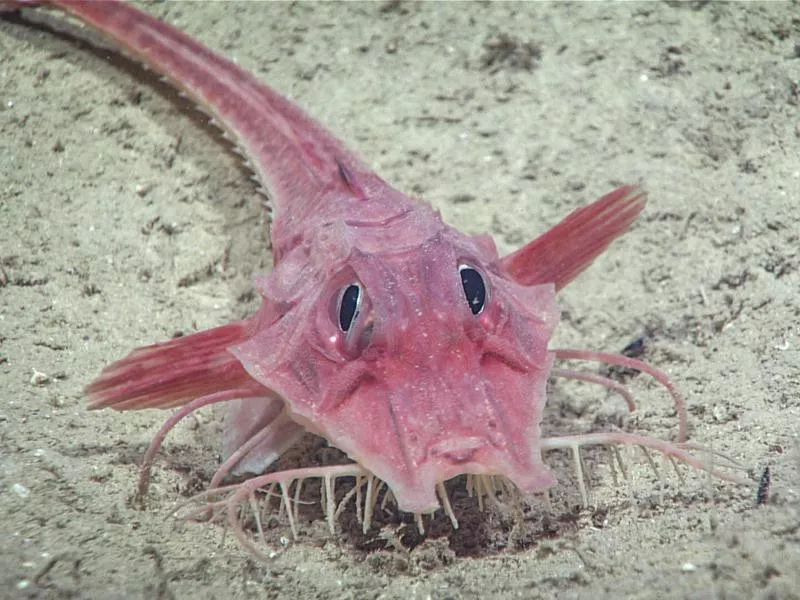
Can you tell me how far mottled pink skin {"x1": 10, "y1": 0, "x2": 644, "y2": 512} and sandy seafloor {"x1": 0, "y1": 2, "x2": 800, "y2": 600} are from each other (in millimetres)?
384

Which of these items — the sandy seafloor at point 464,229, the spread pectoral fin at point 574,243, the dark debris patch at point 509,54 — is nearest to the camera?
the sandy seafloor at point 464,229

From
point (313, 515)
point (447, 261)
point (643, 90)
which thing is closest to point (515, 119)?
point (643, 90)

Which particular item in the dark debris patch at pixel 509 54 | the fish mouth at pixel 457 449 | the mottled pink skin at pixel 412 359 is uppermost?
the dark debris patch at pixel 509 54

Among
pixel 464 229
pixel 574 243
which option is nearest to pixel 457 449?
pixel 574 243

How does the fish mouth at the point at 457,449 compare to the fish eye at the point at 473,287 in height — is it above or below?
below

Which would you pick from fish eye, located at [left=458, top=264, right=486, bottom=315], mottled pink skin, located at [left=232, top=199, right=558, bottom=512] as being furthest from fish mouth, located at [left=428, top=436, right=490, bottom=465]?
fish eye, located at [left=458, top=264, right=486, bottom=315]

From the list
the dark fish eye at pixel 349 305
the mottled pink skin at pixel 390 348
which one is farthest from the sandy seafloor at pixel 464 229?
the dark fish eye at pixel 349 305

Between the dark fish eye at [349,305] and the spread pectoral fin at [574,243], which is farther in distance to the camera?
the spread pectoral fin at [574,243]

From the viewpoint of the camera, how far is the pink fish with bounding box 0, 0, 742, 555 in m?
2.31

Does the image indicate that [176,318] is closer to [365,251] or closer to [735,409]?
[365,251]

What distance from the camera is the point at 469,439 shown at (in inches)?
89.0

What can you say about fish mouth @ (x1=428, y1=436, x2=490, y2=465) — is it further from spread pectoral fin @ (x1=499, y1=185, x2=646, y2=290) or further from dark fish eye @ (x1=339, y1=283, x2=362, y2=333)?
spread pectoral fin @ (x1=499, y1=185, x2=646, y2=290)

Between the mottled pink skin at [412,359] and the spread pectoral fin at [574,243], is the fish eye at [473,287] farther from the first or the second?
the spread pectoral fin at [574,243]

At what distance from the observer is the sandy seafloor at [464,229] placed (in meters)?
2.33
